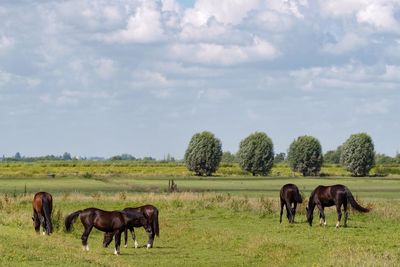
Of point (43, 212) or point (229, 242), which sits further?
point (43, 212)

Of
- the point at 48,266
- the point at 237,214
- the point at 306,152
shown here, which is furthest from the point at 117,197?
the point at 306,152

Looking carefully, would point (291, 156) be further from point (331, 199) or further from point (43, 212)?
point (43, 212)

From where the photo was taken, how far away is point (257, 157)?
142 metres

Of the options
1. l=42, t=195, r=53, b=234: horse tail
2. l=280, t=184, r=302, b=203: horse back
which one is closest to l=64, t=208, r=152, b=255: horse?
l=42, t=195, r=53, b=234: horse tail

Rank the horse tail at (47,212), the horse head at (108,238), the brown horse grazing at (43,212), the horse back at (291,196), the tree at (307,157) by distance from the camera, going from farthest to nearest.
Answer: the tree at (307,157) < the horse back at (291,196) < the brown horse grazing at (43,212) < the horse tail at (47,212) < the horse head at (108,238)

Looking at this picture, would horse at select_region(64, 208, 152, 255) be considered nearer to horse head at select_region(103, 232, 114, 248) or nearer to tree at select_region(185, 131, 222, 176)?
horse head at select_region(103, 232, 114, 248)

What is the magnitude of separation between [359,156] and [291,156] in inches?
531

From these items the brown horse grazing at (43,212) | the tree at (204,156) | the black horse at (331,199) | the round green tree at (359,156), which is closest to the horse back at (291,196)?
the black horse at (331,199)

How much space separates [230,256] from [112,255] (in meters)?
4.13

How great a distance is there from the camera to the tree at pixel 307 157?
465ft

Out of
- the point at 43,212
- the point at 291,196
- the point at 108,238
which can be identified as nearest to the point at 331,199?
the point at 291,196

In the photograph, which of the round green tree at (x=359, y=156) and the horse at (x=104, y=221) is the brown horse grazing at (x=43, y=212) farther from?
the round green tree at (x=359, y=156)

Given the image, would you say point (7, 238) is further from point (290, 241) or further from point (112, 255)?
point (290, 241)

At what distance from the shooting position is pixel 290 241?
1056 inches
